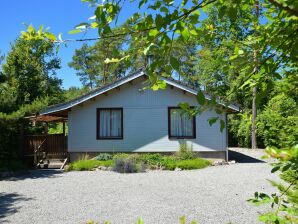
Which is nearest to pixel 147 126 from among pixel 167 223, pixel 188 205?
pixel 188 205

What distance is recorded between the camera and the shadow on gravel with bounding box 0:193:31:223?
25.8ft

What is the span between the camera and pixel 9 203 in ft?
29.3

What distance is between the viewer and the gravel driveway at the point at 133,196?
7348 mm

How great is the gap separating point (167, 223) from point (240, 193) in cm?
385

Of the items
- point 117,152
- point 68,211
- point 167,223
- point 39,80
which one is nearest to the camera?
point 167,223

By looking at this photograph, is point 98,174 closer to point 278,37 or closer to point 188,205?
point 188,205

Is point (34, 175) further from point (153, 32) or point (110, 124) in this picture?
point (153, 32)

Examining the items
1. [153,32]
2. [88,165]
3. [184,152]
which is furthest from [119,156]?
[153,32]

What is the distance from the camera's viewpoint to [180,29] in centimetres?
150

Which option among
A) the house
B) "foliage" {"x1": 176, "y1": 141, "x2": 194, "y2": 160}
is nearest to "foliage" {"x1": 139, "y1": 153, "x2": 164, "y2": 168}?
"foliage" {"x1": 176, "y1": 141, "x2": 194, "y2": 160}

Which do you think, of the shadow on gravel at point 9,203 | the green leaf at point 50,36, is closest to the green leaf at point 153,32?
the green leaf at point 50,36

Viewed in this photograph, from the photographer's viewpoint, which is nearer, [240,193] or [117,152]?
[240,193]

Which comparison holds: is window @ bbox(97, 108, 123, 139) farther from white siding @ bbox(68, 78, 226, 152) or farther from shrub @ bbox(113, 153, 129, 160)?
shrub @ bbox(113, 153, 129, 160)

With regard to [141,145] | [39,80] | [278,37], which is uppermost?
[39,80]
